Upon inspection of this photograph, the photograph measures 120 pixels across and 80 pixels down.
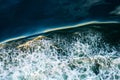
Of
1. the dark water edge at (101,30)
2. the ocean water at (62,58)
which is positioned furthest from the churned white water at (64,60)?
the dark water edge at (101,30)

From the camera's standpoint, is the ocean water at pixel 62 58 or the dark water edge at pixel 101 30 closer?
the ocean water at pixel 62 58

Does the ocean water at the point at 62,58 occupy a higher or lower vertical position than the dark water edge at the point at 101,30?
lower

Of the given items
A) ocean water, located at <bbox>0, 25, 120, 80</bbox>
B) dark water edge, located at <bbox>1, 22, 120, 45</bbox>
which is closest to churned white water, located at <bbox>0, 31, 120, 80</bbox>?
ocean water, located at <bbox>0, 25, 120, 80</bbox>

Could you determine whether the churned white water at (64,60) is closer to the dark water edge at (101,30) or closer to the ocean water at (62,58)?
the ocean water at (62,58)

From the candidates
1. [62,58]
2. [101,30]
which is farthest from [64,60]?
[101,30]

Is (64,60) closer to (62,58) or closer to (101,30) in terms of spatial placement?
(62,58)

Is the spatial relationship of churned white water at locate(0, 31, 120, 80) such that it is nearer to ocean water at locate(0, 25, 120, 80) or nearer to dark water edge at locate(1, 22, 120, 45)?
ocean water at locate(0, 25, 120, 80)

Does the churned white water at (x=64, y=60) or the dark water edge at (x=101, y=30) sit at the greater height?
the dark water edge at (x=101, y=30)

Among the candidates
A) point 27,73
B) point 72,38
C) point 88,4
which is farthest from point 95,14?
point 27,73
